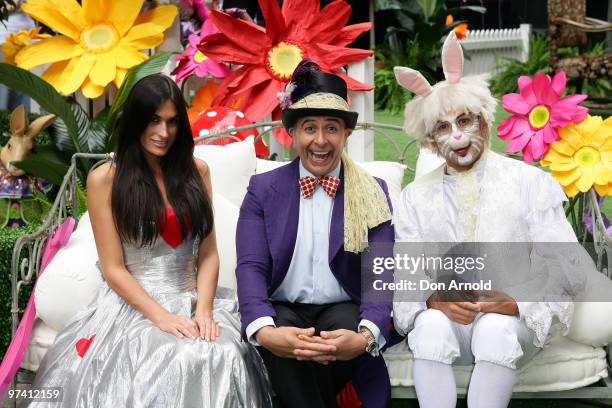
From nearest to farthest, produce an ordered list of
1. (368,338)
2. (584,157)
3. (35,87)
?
(368,338) → (584,157) → (35,87)

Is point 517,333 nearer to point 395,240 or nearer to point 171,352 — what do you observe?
point 395,240

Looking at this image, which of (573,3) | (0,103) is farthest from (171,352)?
(573,3)

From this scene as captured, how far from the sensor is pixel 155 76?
322 cm

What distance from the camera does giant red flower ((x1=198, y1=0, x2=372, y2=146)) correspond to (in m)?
4.30

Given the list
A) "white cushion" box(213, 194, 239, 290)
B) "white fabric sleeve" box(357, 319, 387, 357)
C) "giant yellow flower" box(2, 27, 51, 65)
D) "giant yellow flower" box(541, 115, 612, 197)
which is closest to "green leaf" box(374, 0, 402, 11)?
"giant yellow flower" box(2, 27, 51, 65)

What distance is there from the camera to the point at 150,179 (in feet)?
10.8

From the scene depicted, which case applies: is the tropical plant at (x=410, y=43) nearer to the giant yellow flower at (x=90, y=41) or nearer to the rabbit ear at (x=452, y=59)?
the giant yellow flower at (x=90, y=41)

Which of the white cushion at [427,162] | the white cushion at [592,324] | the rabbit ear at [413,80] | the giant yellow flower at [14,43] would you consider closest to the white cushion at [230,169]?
the white cushion at [427,162]

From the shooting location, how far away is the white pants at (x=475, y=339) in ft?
9.73

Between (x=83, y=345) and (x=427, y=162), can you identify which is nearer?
(x=83, y=345)

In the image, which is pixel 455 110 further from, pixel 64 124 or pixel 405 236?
pixel 64 124

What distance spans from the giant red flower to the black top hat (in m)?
1.09

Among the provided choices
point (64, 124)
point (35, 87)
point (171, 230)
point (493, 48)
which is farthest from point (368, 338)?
point (493, 48)

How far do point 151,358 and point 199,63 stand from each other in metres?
2.20
